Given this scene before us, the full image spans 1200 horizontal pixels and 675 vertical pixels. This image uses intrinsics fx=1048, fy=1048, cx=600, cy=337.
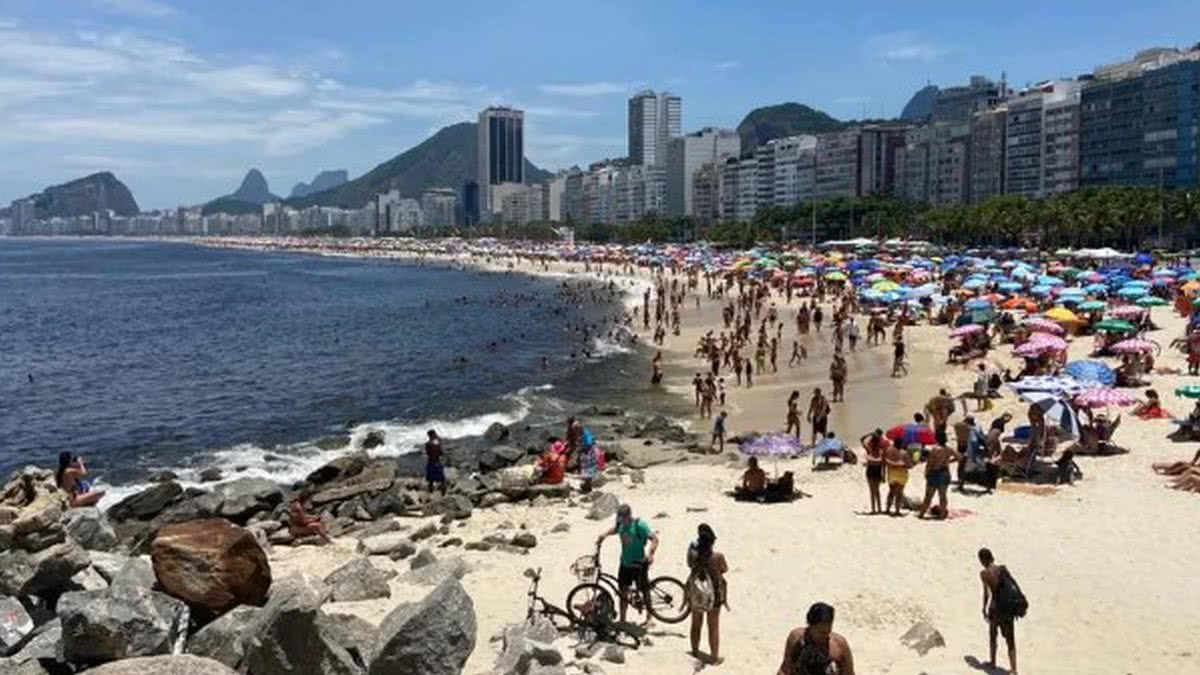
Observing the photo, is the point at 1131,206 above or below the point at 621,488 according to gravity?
above

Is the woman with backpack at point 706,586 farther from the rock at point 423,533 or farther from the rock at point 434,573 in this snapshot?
the rock at point 423,533

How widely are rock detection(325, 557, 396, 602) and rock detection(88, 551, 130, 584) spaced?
250 centimetres

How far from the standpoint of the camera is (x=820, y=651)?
21.8ft

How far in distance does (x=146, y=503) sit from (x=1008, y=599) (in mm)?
16157

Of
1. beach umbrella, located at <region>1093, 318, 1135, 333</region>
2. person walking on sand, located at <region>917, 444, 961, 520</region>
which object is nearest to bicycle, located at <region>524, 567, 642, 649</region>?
person walking on sand, located at <region>917, 444, 961, 520</region>

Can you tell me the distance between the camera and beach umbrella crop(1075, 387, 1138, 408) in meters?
19.5

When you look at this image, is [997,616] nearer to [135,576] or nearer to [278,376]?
[135,576]

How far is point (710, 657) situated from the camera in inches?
420

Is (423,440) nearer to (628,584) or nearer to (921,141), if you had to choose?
(628,584)

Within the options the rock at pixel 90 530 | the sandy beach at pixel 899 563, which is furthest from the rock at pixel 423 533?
the rock at pixel 90 530

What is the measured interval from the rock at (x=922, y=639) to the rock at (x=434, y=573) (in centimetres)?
562

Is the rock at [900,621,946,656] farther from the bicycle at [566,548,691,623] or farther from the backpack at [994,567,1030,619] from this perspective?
the bicycle at [566,548,691,623]

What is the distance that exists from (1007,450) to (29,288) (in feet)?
372

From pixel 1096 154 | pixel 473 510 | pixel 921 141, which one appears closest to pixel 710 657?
pixel 473 510
